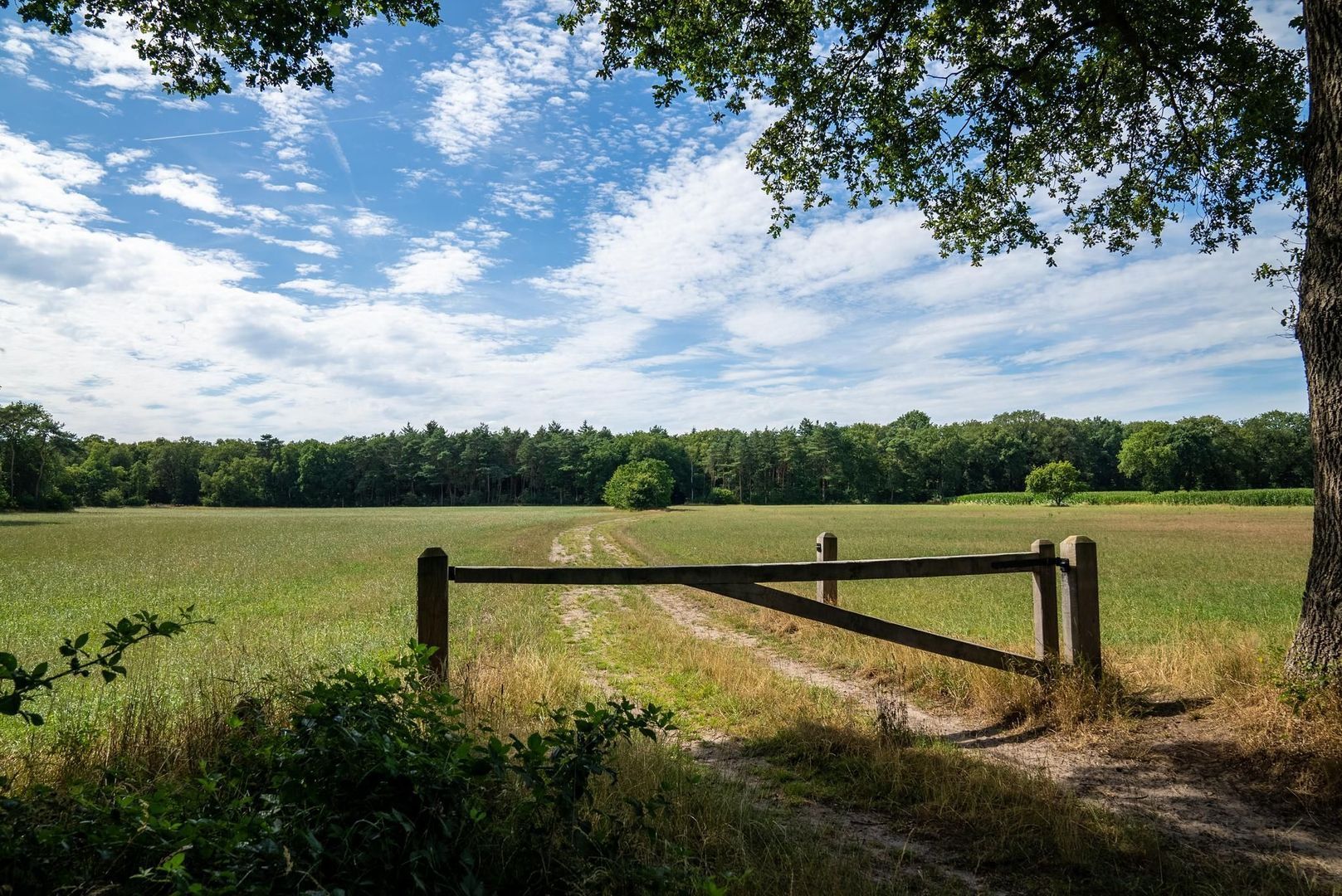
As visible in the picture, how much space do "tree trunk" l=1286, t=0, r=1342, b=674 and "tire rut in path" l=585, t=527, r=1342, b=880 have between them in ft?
5.07

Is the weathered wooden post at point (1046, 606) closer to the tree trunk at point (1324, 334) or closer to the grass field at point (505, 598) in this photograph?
the grass field at point (505, 598)

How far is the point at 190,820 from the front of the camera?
76.6 inches

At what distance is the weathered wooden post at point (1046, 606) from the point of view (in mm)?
6082

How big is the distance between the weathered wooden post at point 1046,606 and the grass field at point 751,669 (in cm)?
54

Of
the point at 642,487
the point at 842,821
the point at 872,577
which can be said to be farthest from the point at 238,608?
the point at 642,487

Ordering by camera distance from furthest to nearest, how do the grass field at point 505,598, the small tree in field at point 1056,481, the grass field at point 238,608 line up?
the small tree in field at point 1056,481, the grass field at point 505,598, the grass field at point 238,608

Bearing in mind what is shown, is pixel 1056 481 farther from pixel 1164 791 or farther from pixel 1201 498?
pixel 1164 791

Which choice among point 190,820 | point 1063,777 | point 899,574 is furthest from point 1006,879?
point 190,820

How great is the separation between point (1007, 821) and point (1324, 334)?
4461mm

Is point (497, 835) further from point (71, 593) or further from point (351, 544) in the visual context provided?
point (351, 544)

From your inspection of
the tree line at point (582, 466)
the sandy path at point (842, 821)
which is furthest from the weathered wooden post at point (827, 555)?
the tree line at point (582, 466)

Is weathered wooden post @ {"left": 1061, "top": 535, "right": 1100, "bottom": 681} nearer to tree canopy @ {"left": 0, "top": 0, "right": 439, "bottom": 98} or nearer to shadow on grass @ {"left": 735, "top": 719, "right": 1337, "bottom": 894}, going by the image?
shadow on grass @ {"left": 735, "top": 719, "right": 1337, "bottom": 894}

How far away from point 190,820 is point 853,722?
15.9 feet

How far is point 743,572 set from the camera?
18.1ft
